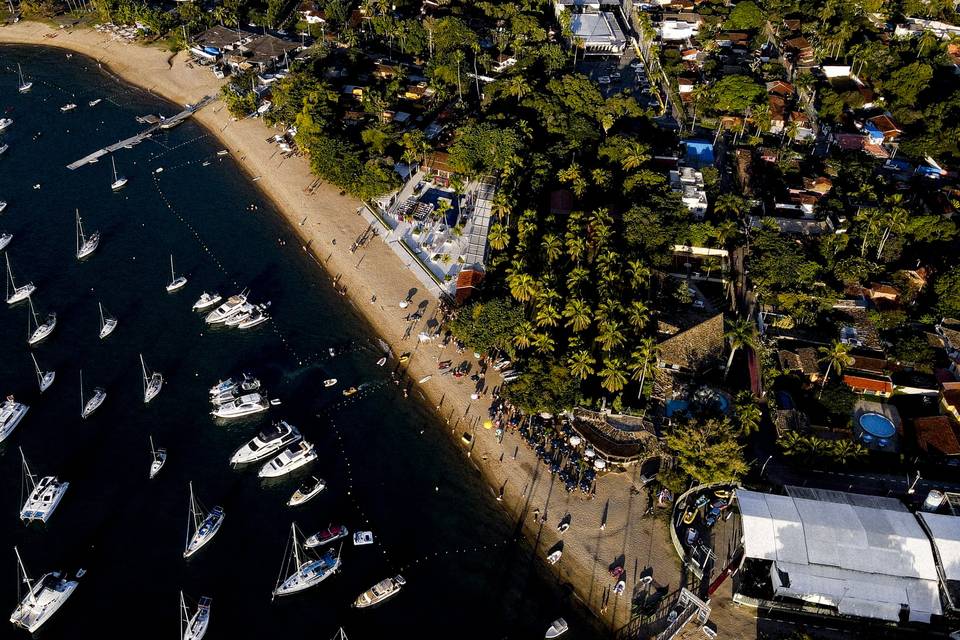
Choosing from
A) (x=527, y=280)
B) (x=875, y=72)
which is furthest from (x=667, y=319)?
(x=875, y=72)

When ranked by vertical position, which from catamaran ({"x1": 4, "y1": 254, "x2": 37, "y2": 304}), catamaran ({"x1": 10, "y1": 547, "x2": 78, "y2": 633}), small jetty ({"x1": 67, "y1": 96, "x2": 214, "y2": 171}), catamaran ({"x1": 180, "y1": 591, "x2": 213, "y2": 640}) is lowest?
catamaran ({"x1": 180, "y1": 591, "x2": 213, "y2": 640})

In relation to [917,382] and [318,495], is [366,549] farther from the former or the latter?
[917,382]

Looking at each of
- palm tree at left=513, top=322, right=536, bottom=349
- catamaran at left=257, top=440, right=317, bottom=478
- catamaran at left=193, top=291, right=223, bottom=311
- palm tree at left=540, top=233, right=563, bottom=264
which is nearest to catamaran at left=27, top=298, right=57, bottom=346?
catamaran at left=193, top=291, right=223, bottom=311

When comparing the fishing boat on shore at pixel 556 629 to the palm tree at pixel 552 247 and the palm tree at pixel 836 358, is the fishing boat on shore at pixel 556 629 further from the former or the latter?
the palm tree at pixel 552 247

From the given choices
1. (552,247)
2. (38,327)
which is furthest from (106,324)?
(552,247)

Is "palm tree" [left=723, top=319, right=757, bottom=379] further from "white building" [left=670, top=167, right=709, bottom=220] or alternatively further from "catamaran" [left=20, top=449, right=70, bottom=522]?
"catamaran" [left=20, top=449, right=70, bottom=522]

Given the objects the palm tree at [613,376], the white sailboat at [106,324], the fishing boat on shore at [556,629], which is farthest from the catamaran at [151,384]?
the palm tree at [613,376]
